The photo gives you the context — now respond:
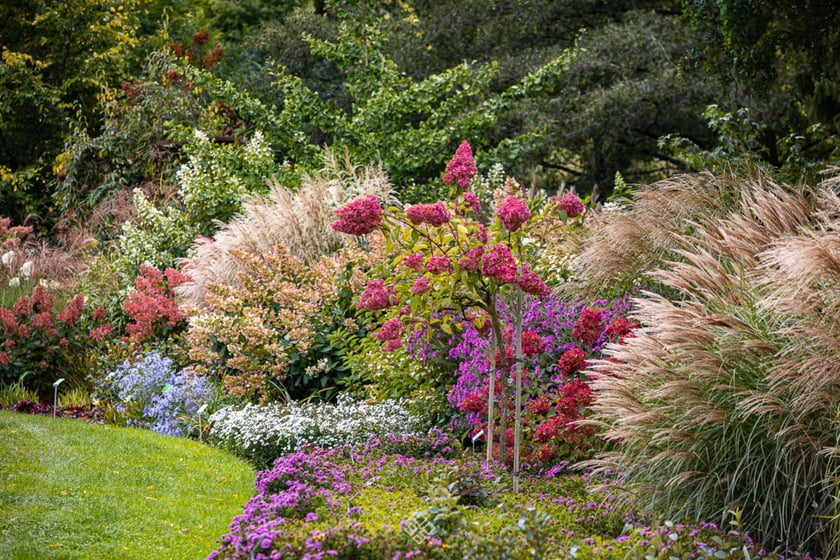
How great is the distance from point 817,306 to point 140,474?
13.4 feet

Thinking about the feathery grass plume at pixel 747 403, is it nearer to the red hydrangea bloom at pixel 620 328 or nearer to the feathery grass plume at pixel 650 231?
the red hydrangea bloom at pixel 620 328

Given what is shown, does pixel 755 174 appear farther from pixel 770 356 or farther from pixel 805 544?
pixel 805 544

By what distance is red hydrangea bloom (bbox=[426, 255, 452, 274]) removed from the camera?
4465 mm

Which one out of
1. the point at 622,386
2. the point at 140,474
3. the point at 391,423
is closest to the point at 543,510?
the point at 622,386

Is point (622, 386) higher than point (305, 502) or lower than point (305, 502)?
higher

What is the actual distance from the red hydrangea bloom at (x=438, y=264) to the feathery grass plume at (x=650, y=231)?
189 centimetres

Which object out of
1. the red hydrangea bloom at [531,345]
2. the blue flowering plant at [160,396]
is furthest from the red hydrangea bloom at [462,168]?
the blue flowering plant at [160,396]

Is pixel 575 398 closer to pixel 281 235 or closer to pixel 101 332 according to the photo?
pixel 281 235

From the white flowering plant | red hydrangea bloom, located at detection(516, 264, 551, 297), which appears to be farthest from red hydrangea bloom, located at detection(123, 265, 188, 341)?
red hydrangea bloom, located at detection(516, 264, 551, 297)

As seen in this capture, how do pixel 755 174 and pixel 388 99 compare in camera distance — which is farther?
pixel 388 99

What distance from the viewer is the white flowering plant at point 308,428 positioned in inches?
241

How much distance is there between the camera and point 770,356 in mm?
3945

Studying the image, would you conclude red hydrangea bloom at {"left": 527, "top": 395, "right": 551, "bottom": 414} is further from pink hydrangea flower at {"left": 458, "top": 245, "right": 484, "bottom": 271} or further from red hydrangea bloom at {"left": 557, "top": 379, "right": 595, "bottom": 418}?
pink hydrangea flower at {"left": 458, "top": 245, "right": 484, "bottom": 271}

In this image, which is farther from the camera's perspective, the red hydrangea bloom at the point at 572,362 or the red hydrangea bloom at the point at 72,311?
the red hydrangea bloom at the point at 72,311
